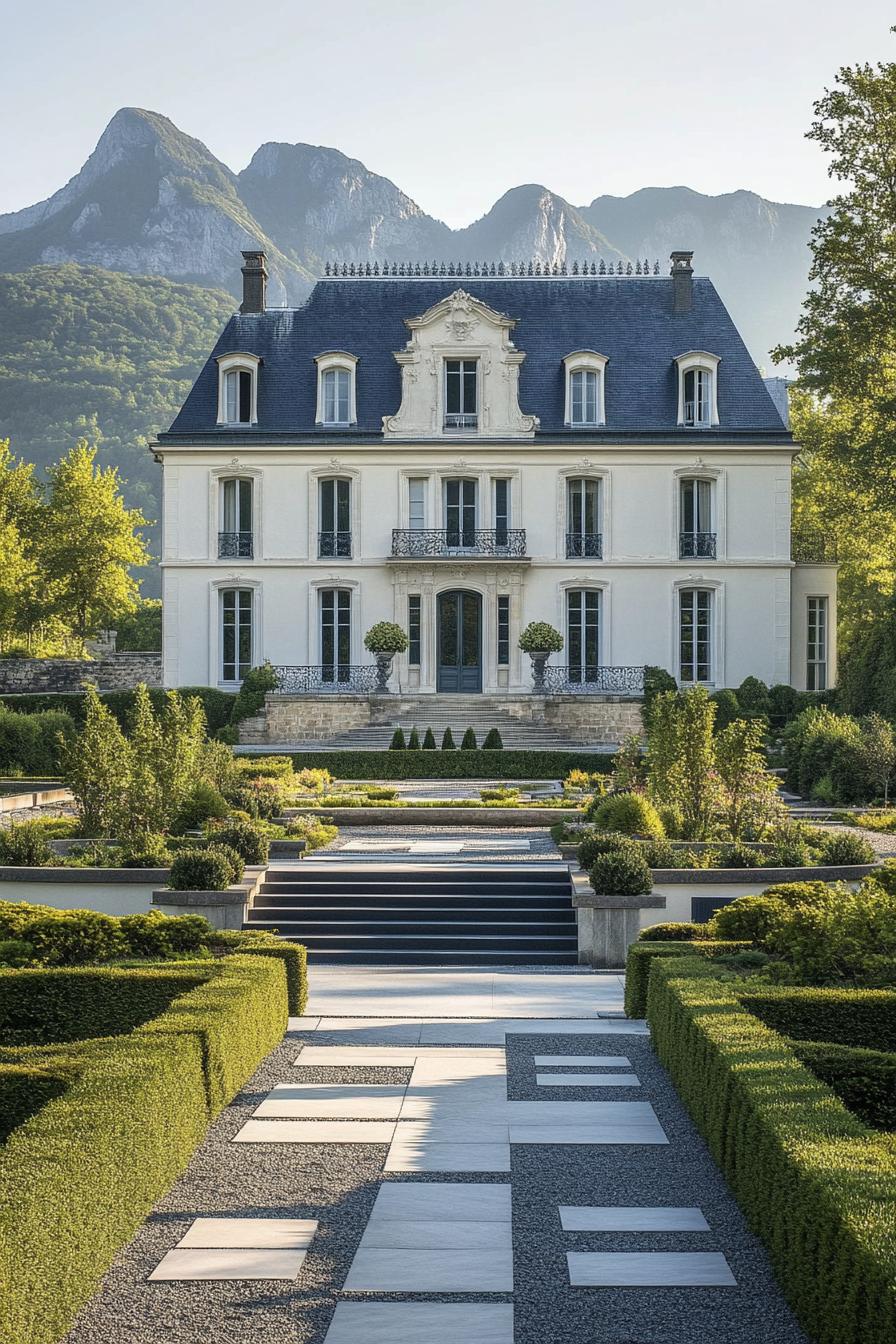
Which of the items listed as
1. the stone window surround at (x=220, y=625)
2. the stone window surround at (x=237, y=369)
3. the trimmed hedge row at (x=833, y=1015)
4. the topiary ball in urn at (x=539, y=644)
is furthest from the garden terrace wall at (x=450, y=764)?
the trimmed hedge row at (x=833, y=1015)

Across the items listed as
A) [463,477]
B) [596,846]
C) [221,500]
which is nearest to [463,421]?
[463,477]

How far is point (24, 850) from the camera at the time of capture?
43.4ft

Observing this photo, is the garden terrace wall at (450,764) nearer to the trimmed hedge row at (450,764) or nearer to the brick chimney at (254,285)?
the trimmed hedge row at (450,764)

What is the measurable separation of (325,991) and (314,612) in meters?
25.5

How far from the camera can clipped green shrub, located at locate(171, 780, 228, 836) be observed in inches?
632

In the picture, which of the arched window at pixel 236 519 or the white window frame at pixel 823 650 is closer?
the arched window at pixel 236 519

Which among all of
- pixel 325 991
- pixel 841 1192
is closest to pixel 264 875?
pixel 325 991

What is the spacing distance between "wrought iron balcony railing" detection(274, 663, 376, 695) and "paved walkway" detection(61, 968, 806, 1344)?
26.0m

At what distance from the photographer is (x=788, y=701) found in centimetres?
3250

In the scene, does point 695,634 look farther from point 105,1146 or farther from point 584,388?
point 105,1146

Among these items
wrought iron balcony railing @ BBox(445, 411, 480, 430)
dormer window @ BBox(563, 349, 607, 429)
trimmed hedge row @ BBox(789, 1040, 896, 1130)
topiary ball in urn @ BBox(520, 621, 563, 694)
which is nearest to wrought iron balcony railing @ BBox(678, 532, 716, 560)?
dormer window @ BBox(563, 349, 607, 429)

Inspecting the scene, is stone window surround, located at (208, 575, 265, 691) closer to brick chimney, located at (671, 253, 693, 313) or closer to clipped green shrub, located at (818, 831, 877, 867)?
brick chimney, located at (671, 253, 693, 313)

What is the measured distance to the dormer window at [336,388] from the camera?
36375 millimetres

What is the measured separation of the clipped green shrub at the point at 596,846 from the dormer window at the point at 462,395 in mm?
23674
